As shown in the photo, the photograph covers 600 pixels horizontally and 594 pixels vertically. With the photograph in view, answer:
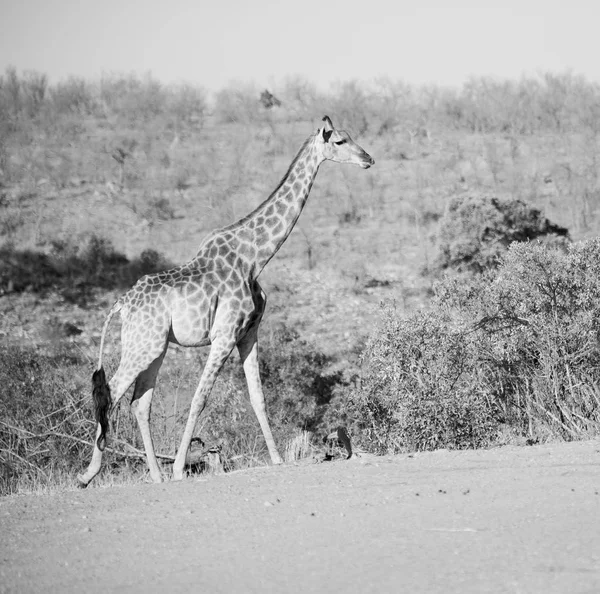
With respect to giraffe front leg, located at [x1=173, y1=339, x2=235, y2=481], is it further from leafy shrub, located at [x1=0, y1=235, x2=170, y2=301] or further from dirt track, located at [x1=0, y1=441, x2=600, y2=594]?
leafy shrub, located at [x1=0, y1=235, x2=170, y2=301]

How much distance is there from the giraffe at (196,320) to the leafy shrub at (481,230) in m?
16.9

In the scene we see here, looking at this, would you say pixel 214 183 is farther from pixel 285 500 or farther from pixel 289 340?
pixel 285 500

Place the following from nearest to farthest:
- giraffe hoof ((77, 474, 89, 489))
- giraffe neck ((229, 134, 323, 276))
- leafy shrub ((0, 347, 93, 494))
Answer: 1. giraffe hoof ((77, 474, 89, 489))
2. giraffe neck ((229, 134, 323, 276))
3. leafy shrub ((0, 347, 93, 494))

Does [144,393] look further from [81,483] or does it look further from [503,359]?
[503,359]

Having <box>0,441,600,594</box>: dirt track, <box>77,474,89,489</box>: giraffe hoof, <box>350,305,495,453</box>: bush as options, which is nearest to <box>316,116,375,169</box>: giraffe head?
<box>350,305,495,453</box>: bush

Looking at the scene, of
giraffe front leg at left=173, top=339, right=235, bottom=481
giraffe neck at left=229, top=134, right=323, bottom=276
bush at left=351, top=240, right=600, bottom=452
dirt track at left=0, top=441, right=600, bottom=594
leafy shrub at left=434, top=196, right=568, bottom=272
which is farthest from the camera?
leafy shrub at left=434, top=196, right=568, bottom=272

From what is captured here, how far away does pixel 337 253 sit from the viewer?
30203mm

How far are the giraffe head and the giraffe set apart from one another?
97 millimetres

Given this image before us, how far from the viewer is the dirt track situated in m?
5.01

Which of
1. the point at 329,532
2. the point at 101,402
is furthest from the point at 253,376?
the point at 329,532

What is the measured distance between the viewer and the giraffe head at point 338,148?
9844mm

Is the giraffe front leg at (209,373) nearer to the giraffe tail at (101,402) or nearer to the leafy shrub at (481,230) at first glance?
the giraffe tail at (101,402)

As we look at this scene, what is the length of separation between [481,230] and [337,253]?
4773 mm

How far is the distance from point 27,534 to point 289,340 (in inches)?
564
